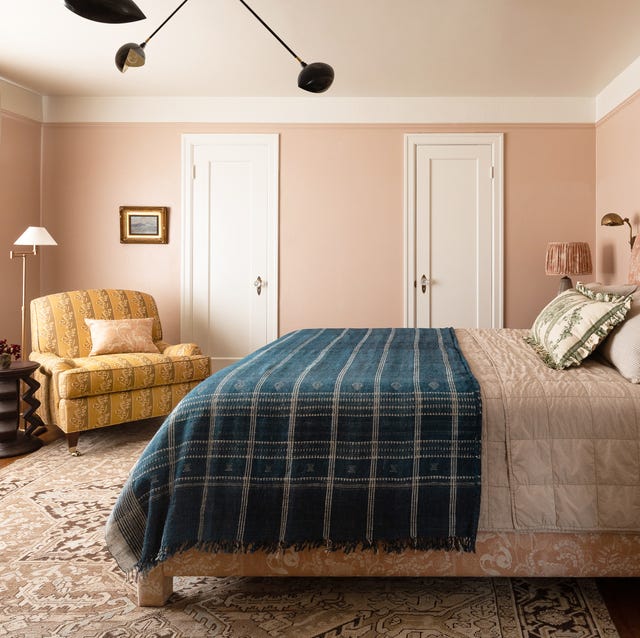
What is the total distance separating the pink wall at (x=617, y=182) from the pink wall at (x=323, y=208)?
132mm

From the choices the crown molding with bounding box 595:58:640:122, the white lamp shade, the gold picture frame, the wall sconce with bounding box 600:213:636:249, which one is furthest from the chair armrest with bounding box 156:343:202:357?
the crown molding with bounding box 595:58:640:122

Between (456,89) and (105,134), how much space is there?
3120 millimetres

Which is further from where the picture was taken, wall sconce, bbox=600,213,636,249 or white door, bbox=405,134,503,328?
white door, bbox=405,134,503,328

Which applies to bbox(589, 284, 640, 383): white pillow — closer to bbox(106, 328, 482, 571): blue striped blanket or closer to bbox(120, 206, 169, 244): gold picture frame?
bbox(106, 328, 482, 571): blue striped blanket

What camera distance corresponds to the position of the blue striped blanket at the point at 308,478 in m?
1.59

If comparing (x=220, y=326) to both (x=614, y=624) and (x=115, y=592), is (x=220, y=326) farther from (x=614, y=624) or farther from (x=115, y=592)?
(x=614, y=624)

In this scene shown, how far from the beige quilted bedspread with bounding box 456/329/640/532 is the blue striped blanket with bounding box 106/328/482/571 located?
69mm

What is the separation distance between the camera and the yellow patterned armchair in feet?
10.9

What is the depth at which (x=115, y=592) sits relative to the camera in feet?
5.90

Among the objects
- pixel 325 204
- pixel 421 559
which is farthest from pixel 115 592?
pixel 325 204

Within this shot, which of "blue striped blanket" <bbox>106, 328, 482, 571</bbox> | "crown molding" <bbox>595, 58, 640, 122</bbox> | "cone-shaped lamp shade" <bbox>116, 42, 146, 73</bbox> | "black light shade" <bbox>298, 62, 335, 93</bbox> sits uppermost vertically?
"crown molding" <bbox>595, 58, 640, 122</bbox>

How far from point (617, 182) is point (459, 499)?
3.78m

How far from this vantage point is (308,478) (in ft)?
5.28

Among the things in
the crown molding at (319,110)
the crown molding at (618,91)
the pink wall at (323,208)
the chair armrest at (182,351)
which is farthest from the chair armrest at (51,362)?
the crown molding at (618,91)
